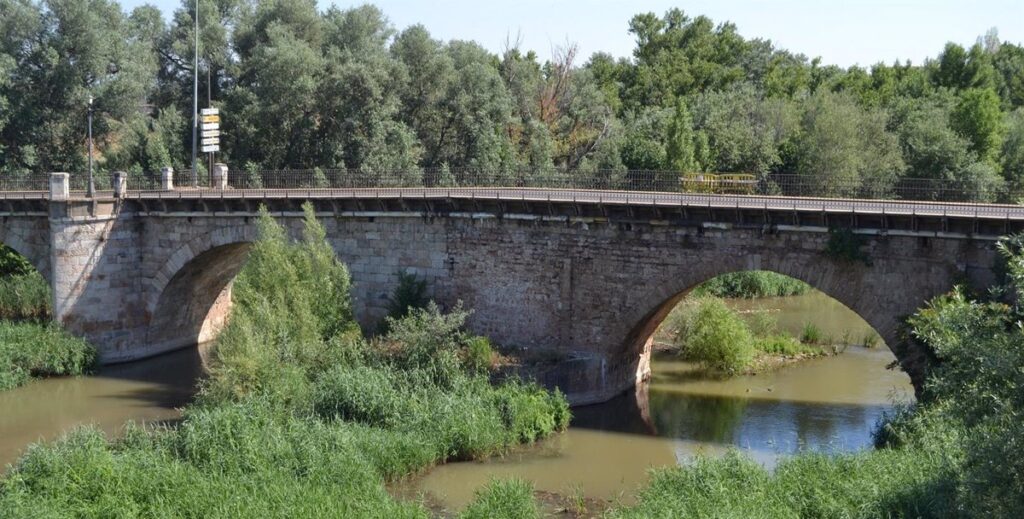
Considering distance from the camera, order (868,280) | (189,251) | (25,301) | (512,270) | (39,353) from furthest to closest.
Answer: (25,301), (189,251), (39,353), (512,270), (868,280)

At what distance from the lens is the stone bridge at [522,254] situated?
22188 millimetres

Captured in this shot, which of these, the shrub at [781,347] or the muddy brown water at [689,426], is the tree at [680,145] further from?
the muddy brown water at [689,426]

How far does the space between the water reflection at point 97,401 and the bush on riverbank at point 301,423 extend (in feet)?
8.85

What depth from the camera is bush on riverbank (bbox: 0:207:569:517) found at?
57.8ft

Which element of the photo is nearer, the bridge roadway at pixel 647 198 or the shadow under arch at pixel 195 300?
the bridge roadway at pixel 647 198

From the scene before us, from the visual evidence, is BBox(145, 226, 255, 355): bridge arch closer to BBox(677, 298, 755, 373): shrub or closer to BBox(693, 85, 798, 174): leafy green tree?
→ BBox(677, 298, 755, 373): shrub

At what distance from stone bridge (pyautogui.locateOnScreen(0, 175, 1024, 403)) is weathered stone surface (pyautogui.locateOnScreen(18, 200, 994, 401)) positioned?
37mm

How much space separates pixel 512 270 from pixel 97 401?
1153cm

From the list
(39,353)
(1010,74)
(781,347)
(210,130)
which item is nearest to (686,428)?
(781,347)

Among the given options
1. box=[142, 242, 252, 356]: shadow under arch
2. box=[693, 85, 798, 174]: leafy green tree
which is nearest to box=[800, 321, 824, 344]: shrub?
box=[693, 85, 798, 174]: leafy green tree

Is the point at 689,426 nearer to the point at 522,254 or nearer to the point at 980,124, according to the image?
the point at 522,254

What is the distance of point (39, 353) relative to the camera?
96.7 feet

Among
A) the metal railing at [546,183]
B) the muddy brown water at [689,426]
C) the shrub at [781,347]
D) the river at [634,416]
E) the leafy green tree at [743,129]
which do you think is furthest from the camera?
the leafy green tree at [743,129]

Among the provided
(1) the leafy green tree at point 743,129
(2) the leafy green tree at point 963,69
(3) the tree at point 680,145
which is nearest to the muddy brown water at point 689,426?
(3) the tree at point 680,145
